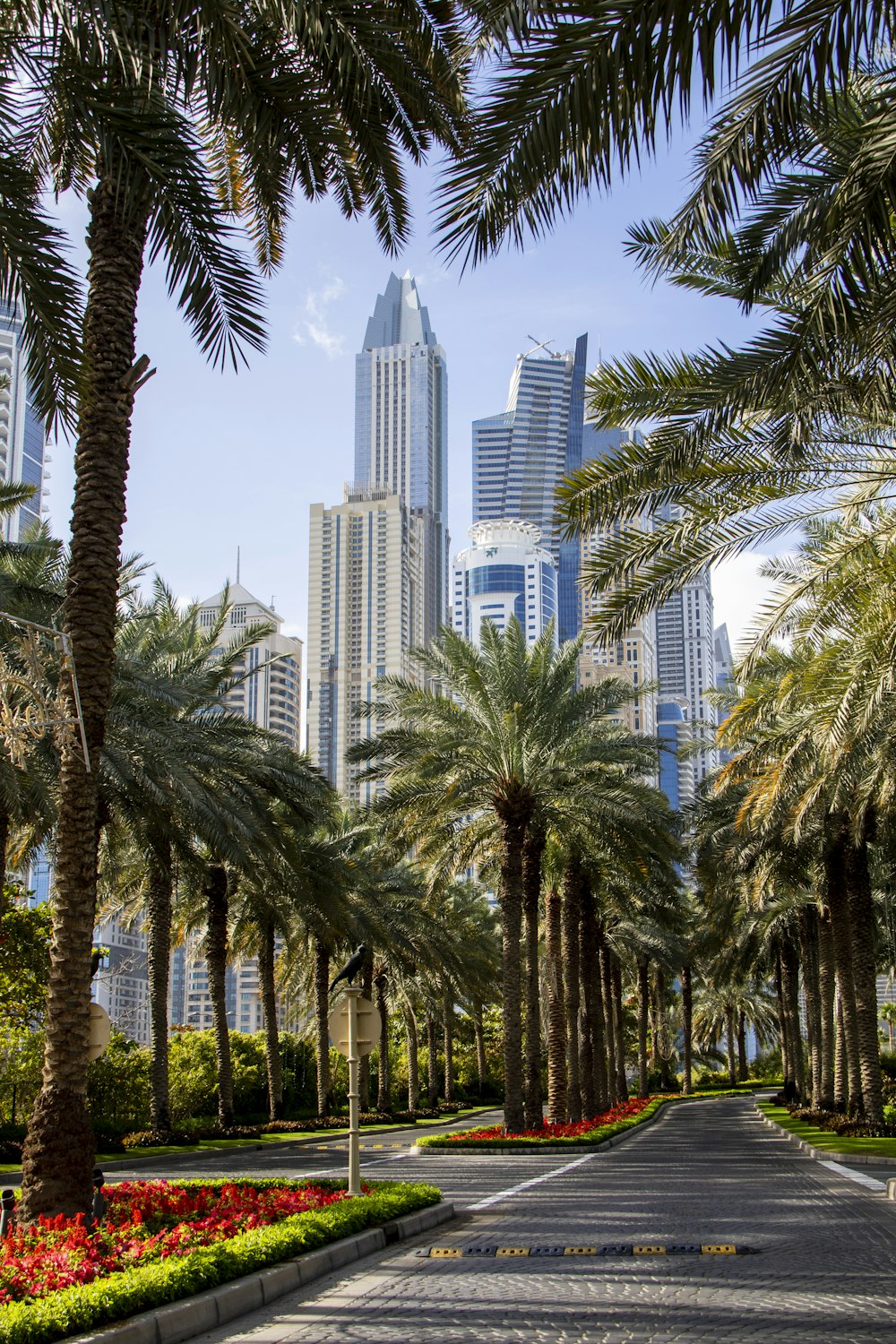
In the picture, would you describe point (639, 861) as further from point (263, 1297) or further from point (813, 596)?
point (263, 1297)

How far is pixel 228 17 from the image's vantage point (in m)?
9.18

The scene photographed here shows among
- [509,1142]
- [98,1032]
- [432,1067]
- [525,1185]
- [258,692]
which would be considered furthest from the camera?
[258,692]

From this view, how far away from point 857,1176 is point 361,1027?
373 inches

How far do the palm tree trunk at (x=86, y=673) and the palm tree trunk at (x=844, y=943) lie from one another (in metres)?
21.3

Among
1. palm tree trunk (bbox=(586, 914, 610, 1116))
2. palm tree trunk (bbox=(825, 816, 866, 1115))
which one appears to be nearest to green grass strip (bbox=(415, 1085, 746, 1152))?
palm tree trunk (bbox=(825, 816, 866, 1115))

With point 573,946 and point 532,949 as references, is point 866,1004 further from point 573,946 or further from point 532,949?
point 573,946

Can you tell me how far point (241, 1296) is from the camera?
30.6 ft

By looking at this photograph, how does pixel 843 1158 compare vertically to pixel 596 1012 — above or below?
below

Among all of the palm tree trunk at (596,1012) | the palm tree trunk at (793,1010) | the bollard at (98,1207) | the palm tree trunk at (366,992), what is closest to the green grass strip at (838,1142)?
the palm tree trunk at (596,1012)

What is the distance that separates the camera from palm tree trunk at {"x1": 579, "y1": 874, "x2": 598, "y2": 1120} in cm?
4253

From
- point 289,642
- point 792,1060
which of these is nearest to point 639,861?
point 792,1060

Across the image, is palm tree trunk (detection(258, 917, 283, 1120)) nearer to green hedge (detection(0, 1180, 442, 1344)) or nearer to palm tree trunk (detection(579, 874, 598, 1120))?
palm tree trunk (detection(579, 874, 598, 1120))

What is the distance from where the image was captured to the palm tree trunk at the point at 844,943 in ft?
101

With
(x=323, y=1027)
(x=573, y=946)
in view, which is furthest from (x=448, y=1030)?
(x=573, y=946)
